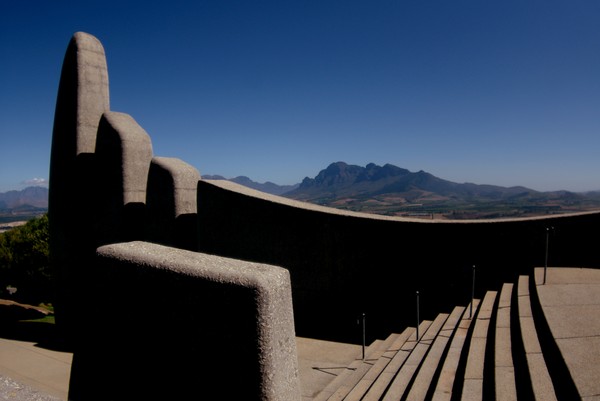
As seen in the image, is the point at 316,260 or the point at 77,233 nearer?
the point at 316,260

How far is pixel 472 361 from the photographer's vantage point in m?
4.64

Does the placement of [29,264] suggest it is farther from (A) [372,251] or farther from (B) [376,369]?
(B) [376,369]

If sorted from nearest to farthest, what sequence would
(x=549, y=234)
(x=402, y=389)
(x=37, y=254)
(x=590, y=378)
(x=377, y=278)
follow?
(x=590, y=378), (x=402, y=389), (x=549, y=234), (x=377, y=278), (x=37, y=254)

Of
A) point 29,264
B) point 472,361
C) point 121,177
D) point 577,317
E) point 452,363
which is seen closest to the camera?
point 472,361

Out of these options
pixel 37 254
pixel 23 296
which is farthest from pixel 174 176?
pixel 23 296

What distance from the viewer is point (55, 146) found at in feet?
32.4

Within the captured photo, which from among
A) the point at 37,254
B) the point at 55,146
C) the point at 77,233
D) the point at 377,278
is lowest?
the point at 37,254

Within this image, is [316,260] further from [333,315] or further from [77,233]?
[77,233]

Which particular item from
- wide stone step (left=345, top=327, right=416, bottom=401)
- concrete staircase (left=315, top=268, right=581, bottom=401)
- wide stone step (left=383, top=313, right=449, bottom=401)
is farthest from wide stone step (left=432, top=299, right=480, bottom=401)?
wide stone step (left=345, top=327, right=416, bottom=401)

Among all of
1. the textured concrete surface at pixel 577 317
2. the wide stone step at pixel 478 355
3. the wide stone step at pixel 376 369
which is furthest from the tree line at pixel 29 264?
the textured concrete surface at pixel 577 317

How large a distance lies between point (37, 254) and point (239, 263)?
2054cm

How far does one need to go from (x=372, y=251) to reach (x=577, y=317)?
4214 mm

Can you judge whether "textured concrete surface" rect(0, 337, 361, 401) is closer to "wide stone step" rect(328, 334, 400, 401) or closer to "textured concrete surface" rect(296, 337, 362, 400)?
"textured concrete surface" rect(296, 337, 362, 400)

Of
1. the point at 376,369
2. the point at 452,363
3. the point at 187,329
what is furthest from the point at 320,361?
the point at 187,329
